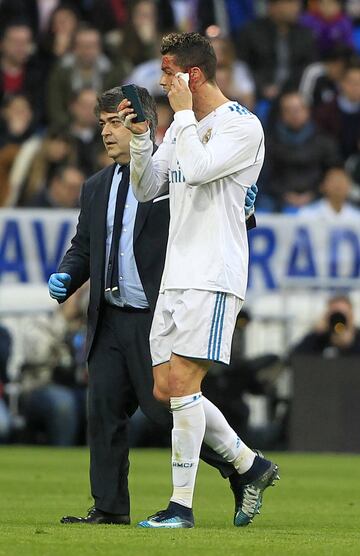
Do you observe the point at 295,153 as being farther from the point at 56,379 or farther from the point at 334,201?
the point at 56,379

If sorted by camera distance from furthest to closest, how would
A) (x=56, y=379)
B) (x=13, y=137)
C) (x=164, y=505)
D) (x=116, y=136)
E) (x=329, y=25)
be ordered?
(x=329, y=25), (x=13, y=137), (x=56, y=379), (x=164, y=505), (x=116, y=136)

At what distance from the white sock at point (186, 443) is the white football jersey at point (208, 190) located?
583mm

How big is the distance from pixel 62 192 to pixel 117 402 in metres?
9.74

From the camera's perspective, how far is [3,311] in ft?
54.9

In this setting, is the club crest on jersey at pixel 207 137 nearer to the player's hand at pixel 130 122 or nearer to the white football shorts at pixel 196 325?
the player's hand at pixel 130 122

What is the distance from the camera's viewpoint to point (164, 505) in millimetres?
9922

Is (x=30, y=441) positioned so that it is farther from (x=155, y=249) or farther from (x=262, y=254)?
(x=155, y=249)

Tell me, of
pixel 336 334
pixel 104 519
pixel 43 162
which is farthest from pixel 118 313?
pixel 43 162

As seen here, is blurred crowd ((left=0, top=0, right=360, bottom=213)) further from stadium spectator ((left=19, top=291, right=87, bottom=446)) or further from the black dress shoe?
the black dress shoe

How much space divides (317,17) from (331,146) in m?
3.38

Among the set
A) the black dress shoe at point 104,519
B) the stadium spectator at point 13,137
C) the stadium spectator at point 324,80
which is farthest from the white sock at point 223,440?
the stadium spectator at point 324,80

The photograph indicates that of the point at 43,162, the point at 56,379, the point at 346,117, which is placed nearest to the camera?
the point at 56,379

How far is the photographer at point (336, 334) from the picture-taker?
53.1 ft

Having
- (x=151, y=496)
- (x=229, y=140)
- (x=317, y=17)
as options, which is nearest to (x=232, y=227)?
(x=229, y=140)
